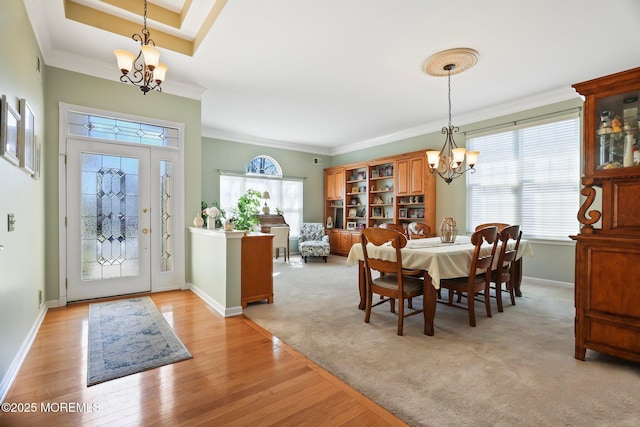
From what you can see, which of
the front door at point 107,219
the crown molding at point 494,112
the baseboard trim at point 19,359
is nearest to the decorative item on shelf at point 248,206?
the front door at point 107,219

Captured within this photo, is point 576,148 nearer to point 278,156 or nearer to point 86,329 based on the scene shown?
point 278,156

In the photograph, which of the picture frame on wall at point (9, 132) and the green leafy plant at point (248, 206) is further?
the green leafy plant at point (248, 206)

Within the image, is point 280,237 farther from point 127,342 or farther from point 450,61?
point 450,61

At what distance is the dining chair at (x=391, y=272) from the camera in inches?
106

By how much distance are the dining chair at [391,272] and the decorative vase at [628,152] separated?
160cm

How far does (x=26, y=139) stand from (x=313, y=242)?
5.19 m

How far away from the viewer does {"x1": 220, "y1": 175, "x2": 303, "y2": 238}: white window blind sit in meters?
6.96

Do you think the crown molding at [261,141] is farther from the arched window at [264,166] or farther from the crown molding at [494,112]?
the crown molding at [494,112]

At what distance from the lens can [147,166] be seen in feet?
13.2

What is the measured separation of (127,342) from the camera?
2.53 metres

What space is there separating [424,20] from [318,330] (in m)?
3.05

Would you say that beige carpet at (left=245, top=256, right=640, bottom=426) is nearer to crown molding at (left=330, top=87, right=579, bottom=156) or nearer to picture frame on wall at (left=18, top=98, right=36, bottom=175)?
picture frame on wall at (left=18, top=98, right=36, bottom=175)

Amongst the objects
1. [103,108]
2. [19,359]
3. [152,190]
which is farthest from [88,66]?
[19,359]

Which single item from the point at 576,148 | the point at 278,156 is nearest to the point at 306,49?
the point at 576,148
